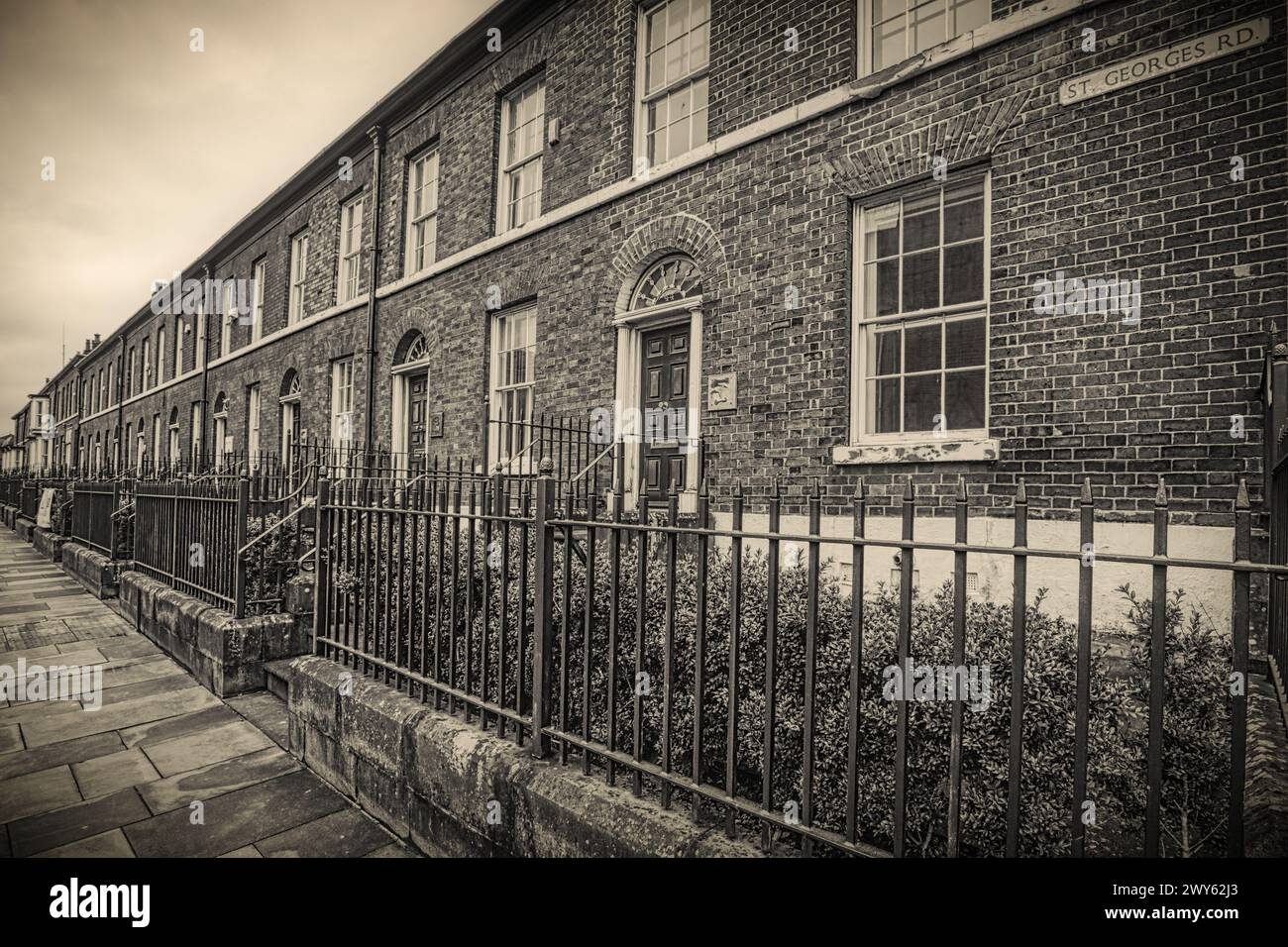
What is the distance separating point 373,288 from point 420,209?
1737mm

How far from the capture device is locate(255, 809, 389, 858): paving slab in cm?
271

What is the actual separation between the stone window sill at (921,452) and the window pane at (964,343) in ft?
2.32

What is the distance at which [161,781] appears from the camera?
132 inches

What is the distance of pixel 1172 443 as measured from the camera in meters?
4.22

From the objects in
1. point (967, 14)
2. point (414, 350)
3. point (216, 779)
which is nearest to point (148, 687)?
point (216, 779)

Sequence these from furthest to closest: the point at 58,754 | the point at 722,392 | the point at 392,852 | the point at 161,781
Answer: the point at 722,392, the point at 58,754, the point at 161,781, the point at 392,852

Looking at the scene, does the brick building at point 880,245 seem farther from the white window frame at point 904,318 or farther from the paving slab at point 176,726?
the paving slab at point 176,726

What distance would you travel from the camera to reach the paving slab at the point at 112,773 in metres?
3.25

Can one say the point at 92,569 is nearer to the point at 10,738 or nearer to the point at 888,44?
the point at 10,738

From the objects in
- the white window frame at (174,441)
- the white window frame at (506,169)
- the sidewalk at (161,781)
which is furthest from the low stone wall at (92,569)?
the white window frame at (174,441)

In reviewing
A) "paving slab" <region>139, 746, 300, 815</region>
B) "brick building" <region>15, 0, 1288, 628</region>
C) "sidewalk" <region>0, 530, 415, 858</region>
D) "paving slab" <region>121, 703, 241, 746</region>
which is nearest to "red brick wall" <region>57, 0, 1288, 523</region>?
"brick building" <region>15, 0, 1288, 628</region>

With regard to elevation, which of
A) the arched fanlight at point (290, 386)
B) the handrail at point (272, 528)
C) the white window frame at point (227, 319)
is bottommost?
the handrail at point (272, 528)
